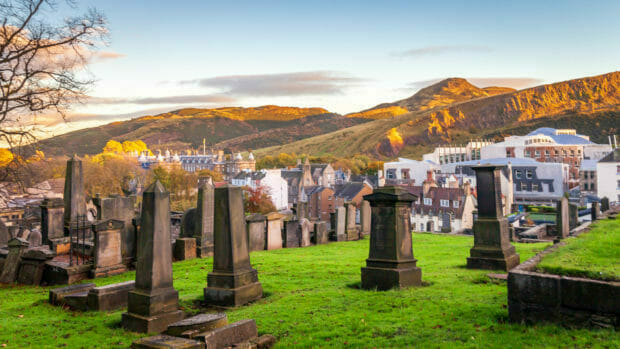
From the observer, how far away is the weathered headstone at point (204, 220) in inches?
627

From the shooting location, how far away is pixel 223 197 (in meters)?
9.76

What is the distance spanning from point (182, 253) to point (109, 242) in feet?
8.82

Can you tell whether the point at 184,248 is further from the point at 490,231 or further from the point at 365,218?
the point at 365,218

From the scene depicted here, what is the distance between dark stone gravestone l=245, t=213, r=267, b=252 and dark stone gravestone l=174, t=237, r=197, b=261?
235cm

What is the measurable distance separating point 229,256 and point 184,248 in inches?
259

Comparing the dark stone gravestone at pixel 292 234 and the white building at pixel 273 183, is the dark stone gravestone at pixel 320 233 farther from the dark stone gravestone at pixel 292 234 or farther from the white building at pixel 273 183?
the white building at pixel 273 183

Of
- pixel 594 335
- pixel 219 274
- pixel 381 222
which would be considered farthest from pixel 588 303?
pixel 219 274

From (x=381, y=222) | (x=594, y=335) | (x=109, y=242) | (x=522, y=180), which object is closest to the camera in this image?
(x=594, y=335)

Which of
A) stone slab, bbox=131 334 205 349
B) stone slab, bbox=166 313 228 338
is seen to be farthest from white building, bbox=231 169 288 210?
stone slab, bbox=131 334 205 349

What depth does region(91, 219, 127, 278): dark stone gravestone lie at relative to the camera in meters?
13.2

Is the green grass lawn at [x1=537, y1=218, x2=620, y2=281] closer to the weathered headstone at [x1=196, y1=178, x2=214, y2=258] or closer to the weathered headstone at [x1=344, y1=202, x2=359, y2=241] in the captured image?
the weathered headstone at [x1=196, y1=178, x2=214, y2=258]

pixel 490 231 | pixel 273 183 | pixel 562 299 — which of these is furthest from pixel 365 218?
pixel 273 183

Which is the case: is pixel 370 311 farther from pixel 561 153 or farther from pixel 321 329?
pixel 561 153

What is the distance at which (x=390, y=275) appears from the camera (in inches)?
398
